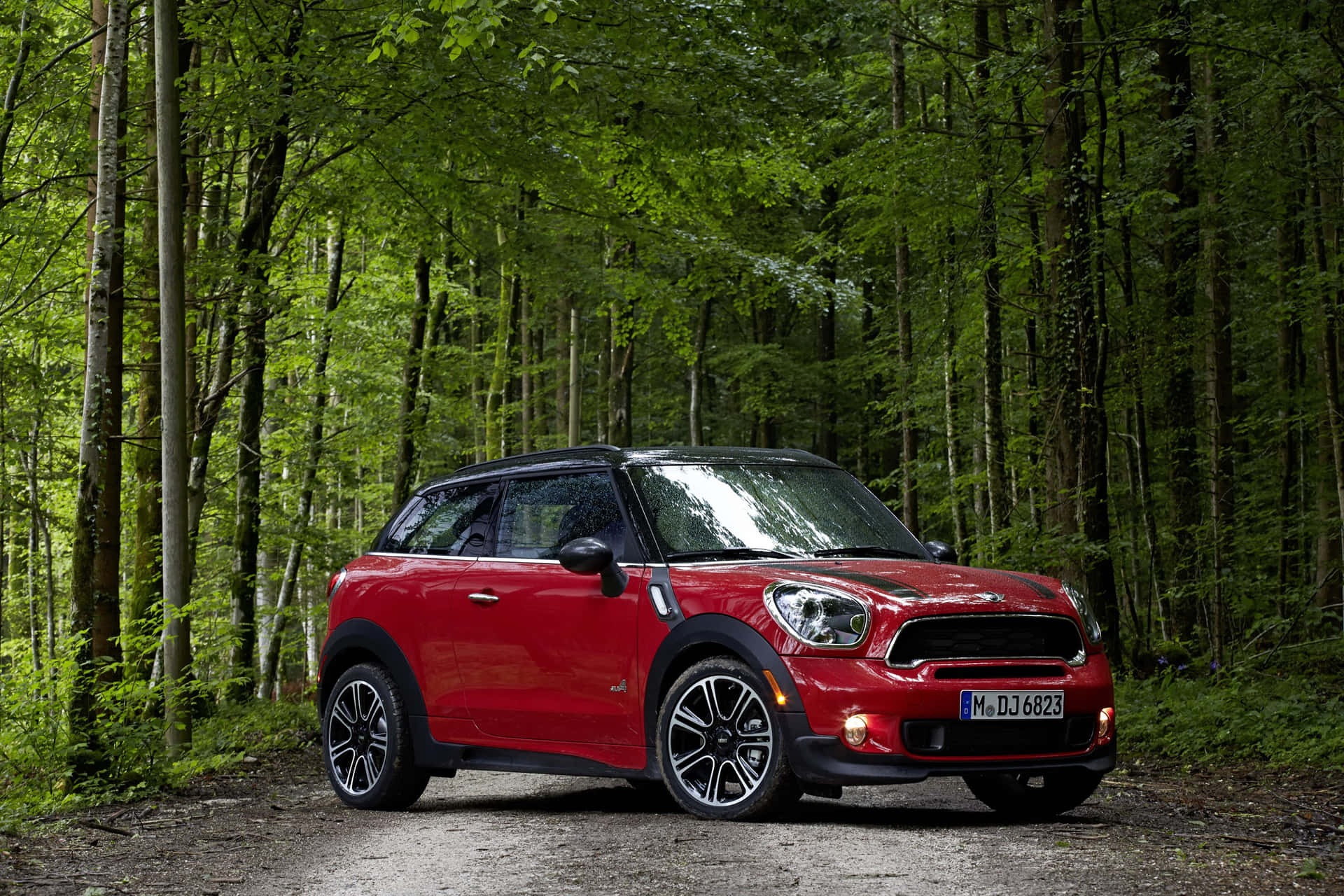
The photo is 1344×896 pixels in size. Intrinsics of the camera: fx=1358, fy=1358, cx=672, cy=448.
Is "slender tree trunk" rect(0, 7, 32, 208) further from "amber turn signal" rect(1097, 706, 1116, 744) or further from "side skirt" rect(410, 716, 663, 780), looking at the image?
Result: "amber turn signal" rect(1097, 706, 1116, 744)

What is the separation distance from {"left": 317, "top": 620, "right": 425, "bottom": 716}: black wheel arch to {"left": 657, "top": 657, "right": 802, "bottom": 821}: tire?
2.04m

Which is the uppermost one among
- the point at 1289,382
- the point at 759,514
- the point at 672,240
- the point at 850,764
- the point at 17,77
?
the point at 17,77

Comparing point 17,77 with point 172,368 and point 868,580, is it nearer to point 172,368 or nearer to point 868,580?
point 172,368

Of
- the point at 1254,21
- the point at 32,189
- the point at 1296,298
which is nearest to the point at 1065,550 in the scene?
the point at 1296,298

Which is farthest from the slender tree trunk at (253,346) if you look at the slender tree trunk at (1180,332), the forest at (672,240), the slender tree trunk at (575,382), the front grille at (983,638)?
the slender tree trunk at (575,382)

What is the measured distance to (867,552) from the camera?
701cm

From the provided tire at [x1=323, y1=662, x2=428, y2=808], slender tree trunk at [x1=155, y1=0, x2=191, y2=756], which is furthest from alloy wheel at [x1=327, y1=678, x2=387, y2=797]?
slender tree trunk at [x1=155, y1=0, x2=191, y2=756]

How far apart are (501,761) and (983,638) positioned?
2.81 m

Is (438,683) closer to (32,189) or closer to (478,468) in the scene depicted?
(478,468)

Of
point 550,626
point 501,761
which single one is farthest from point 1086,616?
point 501,761

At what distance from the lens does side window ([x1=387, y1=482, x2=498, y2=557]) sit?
787 cm

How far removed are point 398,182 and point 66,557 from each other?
29228 millimetres

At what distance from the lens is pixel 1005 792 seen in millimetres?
7004

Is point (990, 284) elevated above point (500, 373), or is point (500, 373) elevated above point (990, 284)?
point (500, 373)
